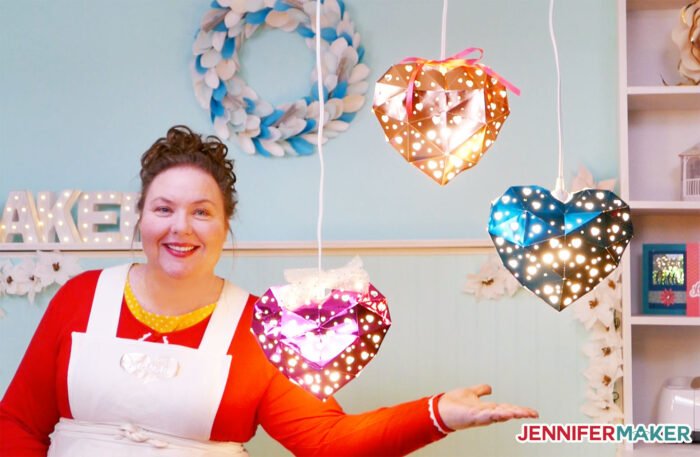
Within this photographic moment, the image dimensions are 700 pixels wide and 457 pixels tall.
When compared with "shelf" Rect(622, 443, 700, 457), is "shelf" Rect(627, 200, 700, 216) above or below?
above

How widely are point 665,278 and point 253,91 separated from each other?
4.41 ft

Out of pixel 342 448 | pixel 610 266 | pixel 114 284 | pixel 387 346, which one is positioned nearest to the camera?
pixel 610 266

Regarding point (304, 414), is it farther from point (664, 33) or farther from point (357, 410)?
point (664, 33)

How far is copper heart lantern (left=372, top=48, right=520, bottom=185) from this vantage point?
152cm

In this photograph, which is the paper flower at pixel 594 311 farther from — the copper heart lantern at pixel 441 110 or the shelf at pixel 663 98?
the copper heart lantern at pixel 441 110

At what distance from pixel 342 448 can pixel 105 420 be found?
56cm

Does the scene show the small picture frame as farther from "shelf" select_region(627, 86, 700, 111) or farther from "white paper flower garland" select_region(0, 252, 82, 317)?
"white paper flower garland" select_region(0, 252, 82, 317)

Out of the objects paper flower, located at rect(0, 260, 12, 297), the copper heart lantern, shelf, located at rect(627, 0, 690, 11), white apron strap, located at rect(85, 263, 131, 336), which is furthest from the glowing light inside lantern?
paper flower, located at rect(0, 260, 12, 297)

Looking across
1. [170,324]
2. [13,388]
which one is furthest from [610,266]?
[13,388]

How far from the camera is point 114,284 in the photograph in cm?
232

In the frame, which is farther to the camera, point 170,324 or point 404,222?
point 404,222

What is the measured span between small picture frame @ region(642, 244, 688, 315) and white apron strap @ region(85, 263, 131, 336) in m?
1.44

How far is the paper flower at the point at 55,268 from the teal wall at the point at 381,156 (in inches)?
2.1

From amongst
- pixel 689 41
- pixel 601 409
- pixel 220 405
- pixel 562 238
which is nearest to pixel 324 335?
pixel 562 238
